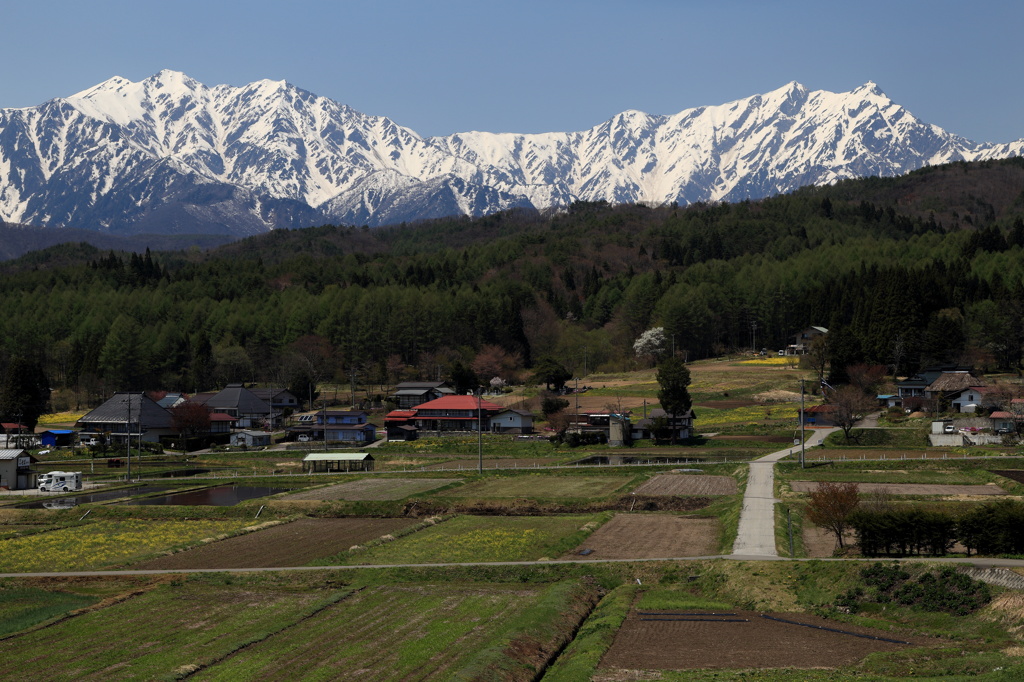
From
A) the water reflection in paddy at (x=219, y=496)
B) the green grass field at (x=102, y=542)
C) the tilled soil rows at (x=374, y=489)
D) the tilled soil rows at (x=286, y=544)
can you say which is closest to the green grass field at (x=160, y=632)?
the tilled soil rows at (x=286, y=544)

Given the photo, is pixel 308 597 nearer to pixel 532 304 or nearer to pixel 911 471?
pixel 911 471

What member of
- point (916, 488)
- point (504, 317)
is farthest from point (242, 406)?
point (916, 488)

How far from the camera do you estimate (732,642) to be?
964 inches

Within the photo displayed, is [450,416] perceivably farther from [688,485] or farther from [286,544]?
[286,544]

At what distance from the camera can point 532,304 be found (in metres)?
142

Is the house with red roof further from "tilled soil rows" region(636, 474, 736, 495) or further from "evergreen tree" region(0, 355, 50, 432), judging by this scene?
"evergreen tree" region(0, 355, 50, 432)

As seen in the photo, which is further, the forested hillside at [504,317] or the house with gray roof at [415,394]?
the house with gray roof at [415,394]

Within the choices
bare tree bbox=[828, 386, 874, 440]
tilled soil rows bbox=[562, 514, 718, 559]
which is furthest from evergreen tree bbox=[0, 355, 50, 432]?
bare tree bbox=[828, 386, 874, 440]

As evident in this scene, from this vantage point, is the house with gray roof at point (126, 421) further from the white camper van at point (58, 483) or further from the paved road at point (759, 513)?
the paved road at point (759, 513)

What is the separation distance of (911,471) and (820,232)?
131070 millimetres

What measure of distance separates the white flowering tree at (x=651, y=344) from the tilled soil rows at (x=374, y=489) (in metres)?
64.6

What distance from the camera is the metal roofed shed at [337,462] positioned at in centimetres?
6756

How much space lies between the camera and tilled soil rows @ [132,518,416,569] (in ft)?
114

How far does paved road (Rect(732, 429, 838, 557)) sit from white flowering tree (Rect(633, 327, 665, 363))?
5728 cm
